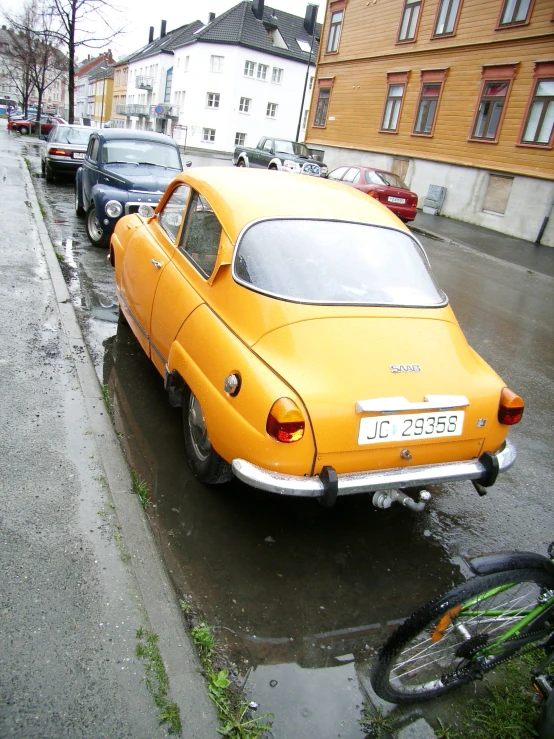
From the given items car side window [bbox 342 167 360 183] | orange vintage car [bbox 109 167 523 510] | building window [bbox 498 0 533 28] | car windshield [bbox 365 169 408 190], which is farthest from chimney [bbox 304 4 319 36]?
orange vintage car [bbox 109 167 523 510]

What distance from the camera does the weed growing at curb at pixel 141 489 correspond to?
11.0 feet

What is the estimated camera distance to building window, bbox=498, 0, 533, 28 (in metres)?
18.2

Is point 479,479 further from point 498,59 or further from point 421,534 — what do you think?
point 498,59

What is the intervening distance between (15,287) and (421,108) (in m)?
21.0

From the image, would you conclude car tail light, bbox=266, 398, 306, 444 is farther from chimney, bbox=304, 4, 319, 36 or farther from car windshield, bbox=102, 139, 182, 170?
chimney, bbox=304, 4, 319, 36

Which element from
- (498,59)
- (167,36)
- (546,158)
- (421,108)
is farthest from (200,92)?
(546,158)

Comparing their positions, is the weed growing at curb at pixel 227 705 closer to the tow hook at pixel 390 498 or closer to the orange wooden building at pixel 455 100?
the tow hook at pixel 390 498

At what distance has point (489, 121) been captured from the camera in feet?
64.4

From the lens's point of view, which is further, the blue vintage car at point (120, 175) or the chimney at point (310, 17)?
the chimney at point (310, 17)

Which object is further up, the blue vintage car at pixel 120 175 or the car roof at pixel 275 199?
the car roof at pixel 275 199

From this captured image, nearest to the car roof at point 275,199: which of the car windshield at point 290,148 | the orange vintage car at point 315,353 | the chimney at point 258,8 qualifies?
the orange vintage car at point 315,353

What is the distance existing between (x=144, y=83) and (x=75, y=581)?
7481 centimetres

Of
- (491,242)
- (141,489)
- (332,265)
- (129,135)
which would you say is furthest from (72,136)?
(141,489)

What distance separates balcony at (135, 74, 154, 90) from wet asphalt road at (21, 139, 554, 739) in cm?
7040
